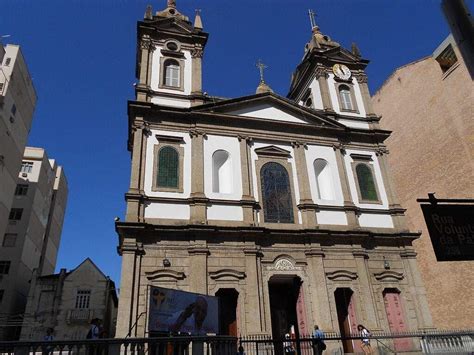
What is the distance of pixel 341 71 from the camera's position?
85.1 ft

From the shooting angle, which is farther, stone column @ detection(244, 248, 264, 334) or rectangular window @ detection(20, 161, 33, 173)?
rectangular window @ detection(20, 161, 33, 173)

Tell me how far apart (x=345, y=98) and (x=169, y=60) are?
12.0 m

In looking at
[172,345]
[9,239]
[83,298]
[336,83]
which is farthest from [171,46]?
[9,239]

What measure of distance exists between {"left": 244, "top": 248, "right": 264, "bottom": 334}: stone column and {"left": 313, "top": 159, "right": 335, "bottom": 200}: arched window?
576cm

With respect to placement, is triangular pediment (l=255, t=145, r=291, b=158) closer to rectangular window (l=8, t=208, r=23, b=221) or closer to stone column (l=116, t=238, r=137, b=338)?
stone column (l=116, t=238, r=137, b=338)

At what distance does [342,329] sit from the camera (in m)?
17.9

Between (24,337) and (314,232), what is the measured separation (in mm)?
23828

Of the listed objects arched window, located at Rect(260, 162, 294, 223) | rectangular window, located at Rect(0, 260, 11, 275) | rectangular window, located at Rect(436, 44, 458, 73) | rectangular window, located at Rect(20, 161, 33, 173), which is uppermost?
rectangular window, located at Rect(20, 161, 33, 173)

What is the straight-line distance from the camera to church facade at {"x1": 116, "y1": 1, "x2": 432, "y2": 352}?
16812 mm

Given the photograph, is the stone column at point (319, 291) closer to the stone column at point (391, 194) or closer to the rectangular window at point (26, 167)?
the stone column at point (391, 194)

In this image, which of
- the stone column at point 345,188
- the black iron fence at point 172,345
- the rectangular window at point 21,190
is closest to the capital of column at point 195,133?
the stone column at point 345,188

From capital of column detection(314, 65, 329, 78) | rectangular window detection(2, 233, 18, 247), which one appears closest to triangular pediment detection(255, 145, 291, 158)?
capital of column detection(314, 65, 329, 78)

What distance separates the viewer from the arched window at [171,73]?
72.6ft

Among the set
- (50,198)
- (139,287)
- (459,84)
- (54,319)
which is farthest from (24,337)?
(459,84)
